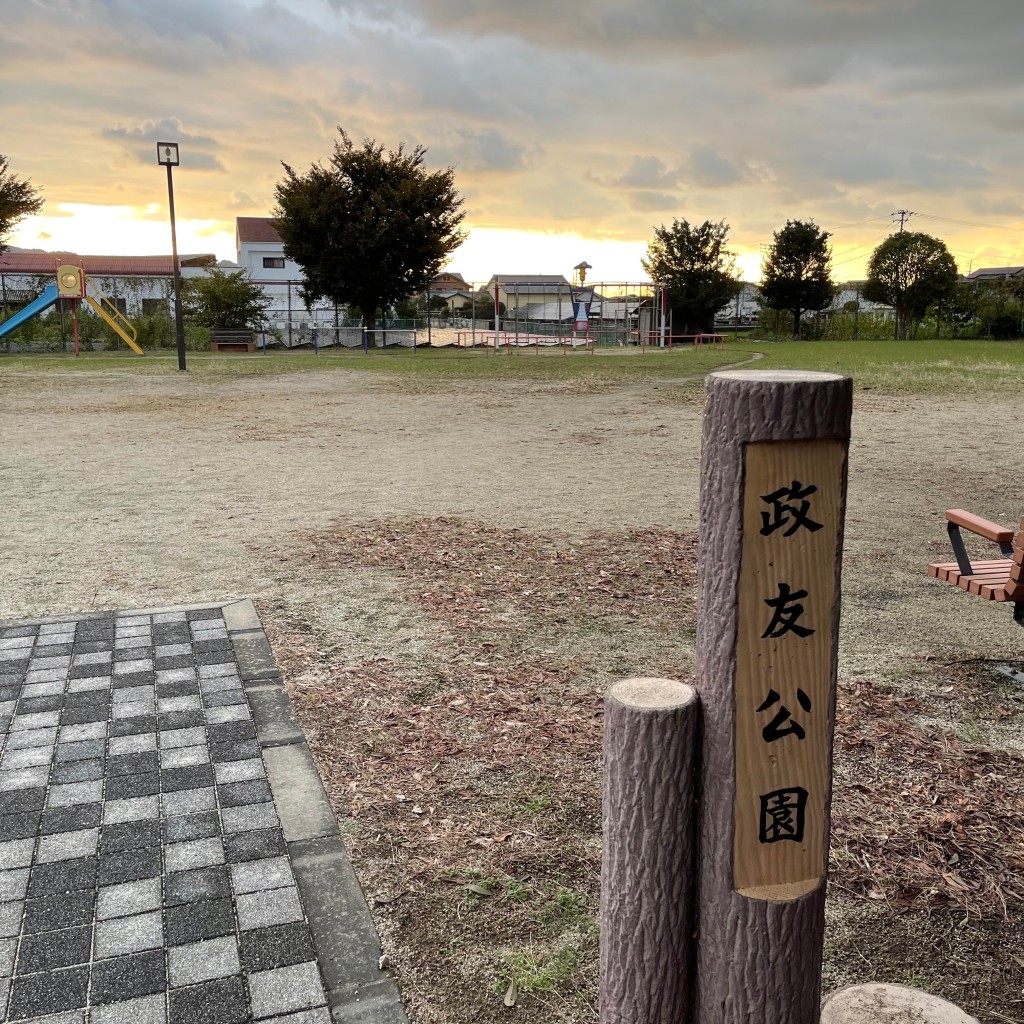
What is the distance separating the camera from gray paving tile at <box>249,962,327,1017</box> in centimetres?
221

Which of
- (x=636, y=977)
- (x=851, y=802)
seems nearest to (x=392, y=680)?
(x=851, y=802)

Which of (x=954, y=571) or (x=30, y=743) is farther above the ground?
(x=954, y=571)

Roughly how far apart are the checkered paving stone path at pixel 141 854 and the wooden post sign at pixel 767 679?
3.39ft

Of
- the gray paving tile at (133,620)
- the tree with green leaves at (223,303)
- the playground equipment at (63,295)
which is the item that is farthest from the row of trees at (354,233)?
the gray paving tile at (133,620)

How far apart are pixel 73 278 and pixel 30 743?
1165 inches

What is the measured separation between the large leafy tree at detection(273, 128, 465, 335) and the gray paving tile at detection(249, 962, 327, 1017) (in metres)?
36.7

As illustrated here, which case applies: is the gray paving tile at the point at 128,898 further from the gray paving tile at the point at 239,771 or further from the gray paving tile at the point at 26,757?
the gray paving tile at the point at 26,757

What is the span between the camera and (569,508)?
752 cm

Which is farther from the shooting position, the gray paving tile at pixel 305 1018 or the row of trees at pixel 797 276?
the row of trees at pixel 797 276

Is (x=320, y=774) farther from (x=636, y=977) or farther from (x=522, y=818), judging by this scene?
(x=636, y=977)

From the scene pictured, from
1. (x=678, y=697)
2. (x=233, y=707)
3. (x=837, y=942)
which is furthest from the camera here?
(x=233, y=707)

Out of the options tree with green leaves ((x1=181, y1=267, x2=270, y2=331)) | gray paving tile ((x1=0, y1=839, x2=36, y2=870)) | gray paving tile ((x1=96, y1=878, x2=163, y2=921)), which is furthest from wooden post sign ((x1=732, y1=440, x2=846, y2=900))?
tree with green leaves ((x1=181, y1=267, x2=270, y2=331))

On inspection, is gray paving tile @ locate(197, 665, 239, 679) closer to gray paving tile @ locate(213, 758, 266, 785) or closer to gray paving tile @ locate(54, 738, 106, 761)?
gray paving tile @ locate(54, 738, 106, 761)

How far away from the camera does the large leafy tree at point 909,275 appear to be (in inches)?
1971
